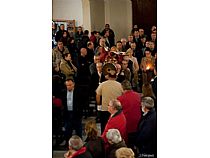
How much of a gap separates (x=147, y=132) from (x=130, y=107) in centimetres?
26

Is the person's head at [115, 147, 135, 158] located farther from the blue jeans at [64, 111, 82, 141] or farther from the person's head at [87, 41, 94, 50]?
the person's head at [87, 41, 94, 50]

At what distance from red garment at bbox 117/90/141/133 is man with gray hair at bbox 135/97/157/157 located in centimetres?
5

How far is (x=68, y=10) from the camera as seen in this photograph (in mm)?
4180

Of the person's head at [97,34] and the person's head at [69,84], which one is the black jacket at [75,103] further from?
the person's head at [97,34]

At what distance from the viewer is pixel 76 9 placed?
416 centimetres

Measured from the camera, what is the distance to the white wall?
416 centimetres

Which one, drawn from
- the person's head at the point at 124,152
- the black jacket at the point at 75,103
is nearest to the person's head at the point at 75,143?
the black jacket at the point at 75,103

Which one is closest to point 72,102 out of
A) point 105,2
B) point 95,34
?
point 95,34

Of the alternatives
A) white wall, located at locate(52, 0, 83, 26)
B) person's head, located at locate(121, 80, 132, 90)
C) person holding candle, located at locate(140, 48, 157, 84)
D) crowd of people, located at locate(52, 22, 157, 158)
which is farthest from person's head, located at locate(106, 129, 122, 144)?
white wall, located at locate(52, 0, 83, 26)
